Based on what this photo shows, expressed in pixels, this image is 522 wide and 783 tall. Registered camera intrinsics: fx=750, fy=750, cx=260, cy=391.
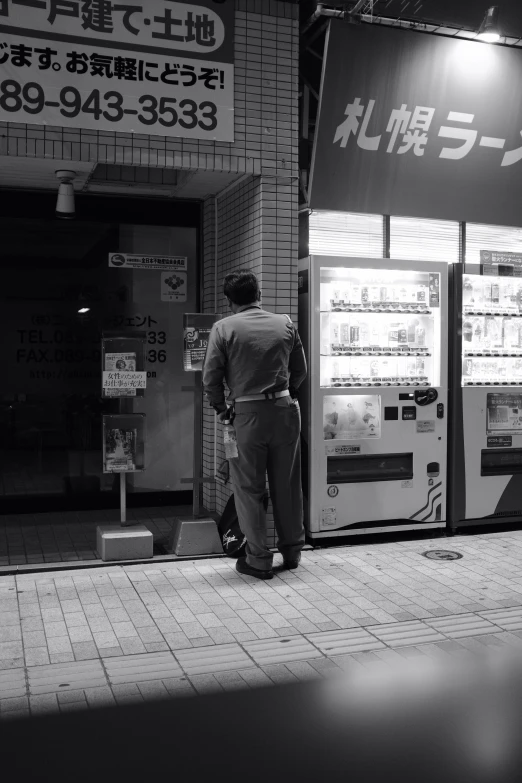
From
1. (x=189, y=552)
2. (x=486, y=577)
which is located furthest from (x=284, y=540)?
(x=486, y=577)

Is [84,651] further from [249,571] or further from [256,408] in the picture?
[256,408]

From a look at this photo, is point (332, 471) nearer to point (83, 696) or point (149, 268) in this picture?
point (149, 268)

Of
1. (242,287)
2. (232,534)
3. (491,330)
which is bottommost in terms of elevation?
(232,534)

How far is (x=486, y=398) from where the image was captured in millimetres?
7043

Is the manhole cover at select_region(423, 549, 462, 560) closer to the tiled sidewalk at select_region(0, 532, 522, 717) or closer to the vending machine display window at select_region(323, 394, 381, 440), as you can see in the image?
the tiled sidewalk at select_region(0, 532, 522, 717)

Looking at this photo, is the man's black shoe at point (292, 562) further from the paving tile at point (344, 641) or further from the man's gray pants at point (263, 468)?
the paving tile at point (344, 641)

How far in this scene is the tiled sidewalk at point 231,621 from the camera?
3818mm

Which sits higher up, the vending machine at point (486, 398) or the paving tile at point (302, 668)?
the vending machine at point (486, 398)

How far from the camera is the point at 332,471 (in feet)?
21.6

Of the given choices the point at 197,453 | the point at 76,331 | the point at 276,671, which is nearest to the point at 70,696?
the point at 276,671

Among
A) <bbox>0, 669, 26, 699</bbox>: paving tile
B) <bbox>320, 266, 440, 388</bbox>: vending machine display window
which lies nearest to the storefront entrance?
<bbox>320, 266, 440, 388</bbox>: vending machine display window

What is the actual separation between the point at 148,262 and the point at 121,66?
233 cm

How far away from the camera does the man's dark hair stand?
564 centimetres

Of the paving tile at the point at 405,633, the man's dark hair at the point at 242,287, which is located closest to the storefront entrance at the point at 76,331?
the man's dark hair at the point at 242,287
